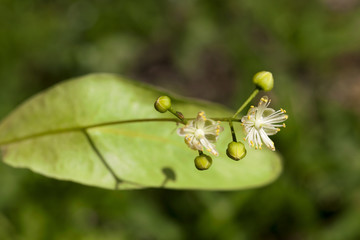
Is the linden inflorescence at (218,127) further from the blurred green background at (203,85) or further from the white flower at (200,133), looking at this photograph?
the blurred green background at (203,85)

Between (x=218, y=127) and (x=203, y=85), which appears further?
(x=203, y=85)

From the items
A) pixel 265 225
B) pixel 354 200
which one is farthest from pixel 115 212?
pixel 354 200

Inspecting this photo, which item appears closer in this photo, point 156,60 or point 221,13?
point 221,13

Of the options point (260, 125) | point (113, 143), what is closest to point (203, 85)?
point (113, 143)

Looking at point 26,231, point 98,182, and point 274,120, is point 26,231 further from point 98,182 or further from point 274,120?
point 274,120

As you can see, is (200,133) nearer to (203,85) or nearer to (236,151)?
(236,151)

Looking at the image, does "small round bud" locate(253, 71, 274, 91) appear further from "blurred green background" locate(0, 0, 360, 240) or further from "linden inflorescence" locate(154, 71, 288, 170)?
"blurred green background" locate(0, 0, 360, 240)

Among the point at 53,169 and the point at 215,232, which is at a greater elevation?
the point at 215,232

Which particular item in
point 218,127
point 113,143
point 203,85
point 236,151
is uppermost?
point 203,85
